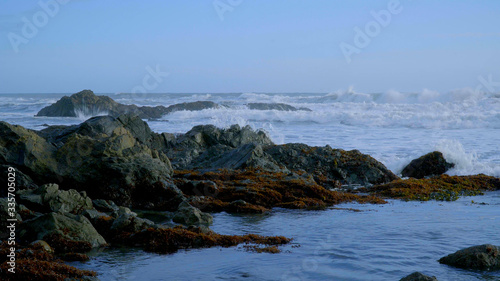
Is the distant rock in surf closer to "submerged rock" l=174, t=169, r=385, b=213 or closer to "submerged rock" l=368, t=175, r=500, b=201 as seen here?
"submerged rock" l=174, t=169, r=385, b=213

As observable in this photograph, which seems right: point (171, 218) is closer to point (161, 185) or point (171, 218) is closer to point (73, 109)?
point (161, 185)

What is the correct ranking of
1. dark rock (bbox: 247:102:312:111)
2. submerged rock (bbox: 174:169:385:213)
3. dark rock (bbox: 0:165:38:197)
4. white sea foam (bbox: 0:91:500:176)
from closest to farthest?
1. dark rock (bbox: 0:165:38:197)
2. submerged rock (bbox: 174:169:385:213)
3. white sea foam (bbox: 0:91:500:176)
4. dark rock (bbox: 247:102:312:111)

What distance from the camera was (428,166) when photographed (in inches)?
635

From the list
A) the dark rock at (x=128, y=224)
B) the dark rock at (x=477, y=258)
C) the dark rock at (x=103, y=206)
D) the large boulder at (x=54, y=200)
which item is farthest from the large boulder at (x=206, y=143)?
the dark rock at (x=477, y=258)

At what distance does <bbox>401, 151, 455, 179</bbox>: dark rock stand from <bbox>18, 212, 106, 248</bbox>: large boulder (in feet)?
37.7

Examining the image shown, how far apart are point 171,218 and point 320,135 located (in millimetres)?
19020

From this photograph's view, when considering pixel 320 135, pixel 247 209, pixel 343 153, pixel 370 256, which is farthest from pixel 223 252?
pixel 320 135

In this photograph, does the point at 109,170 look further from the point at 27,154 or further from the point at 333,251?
the point at 333,251

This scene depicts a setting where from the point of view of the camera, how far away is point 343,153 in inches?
Result: 623

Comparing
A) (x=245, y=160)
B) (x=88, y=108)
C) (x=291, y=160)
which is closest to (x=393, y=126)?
(x=291, y=160)

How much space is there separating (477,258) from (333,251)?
75.5 inches

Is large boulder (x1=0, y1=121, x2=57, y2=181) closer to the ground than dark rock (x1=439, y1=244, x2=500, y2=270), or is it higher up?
higher up

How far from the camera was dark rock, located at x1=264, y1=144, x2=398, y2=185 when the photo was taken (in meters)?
15.0

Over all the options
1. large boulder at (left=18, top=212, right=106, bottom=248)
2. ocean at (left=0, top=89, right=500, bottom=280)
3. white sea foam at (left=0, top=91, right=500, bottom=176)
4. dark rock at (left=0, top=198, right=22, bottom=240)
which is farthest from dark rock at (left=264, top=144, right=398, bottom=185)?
dark rock at (left=0, top=198, right=22, bottom=240)
